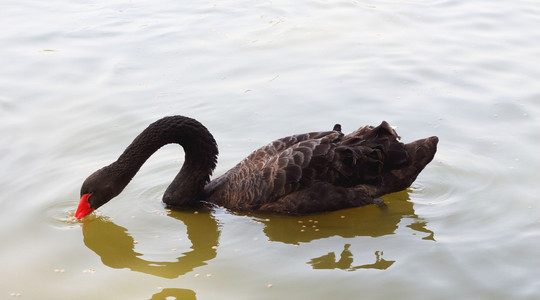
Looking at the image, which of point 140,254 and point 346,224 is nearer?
point 140,254

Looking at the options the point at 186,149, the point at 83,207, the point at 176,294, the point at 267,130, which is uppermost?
the point at 186,149

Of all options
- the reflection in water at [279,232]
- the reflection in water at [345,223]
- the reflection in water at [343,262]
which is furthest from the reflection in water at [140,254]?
the reflection in water at [343,262]

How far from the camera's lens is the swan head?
6516mm

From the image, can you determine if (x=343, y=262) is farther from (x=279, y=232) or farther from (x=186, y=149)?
(x=186, y=149)

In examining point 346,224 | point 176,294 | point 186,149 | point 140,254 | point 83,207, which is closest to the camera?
point 176,294

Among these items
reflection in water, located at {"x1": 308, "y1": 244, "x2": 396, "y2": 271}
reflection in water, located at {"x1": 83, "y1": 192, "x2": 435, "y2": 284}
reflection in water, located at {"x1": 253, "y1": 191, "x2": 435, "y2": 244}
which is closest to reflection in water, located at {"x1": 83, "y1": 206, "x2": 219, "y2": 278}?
reflection in water, located at {"x1": 83, "y1": 192, "x2": 435, "y2": 284}

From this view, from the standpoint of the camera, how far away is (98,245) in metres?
6.49

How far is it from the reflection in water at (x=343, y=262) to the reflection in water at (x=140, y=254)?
2.89ft

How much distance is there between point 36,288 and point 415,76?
5570mm

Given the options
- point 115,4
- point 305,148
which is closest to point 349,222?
point 305,148

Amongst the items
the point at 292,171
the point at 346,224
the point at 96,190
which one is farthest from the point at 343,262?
the point at 96,190

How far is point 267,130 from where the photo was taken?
829cm

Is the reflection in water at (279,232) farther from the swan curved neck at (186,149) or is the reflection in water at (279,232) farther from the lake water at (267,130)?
the swan curved neck at (186,149)

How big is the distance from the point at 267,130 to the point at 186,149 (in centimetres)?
135
